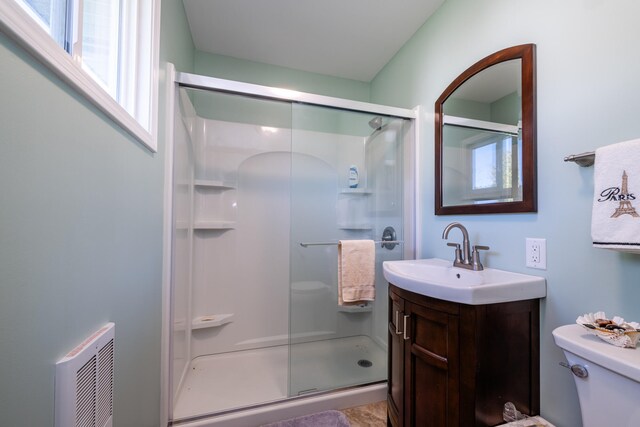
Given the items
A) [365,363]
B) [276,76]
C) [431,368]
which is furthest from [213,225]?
[431,368]

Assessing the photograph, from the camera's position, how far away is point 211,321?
2090 millimetres

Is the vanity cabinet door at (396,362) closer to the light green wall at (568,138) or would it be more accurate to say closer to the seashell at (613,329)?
the light green wall at (568,138)

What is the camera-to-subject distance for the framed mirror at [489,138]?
111 cm

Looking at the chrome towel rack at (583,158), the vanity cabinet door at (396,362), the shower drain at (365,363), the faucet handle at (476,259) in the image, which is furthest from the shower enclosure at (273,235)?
the chrome towel rack at (583,158)

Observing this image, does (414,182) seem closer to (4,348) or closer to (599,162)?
(599,162)

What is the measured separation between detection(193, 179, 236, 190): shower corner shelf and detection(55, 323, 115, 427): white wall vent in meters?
1.50

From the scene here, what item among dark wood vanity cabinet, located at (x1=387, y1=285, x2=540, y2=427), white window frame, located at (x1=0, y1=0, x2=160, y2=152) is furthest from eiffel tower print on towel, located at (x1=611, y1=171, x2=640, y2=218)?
white window frame, located at (x1=0, y1=0, x2=160, y2=152)

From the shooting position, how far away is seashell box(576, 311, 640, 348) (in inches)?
27.4

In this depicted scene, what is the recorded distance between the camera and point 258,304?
2299mm

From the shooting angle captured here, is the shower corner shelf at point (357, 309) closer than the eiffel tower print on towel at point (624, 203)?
No

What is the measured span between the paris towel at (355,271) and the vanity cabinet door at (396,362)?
37 cm

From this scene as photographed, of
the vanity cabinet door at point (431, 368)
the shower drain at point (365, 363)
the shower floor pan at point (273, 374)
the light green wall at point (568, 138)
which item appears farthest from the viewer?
the shower drain at point (365, 363)

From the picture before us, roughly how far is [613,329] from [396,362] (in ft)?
2.67

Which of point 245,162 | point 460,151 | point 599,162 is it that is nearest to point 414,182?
point 460,151
